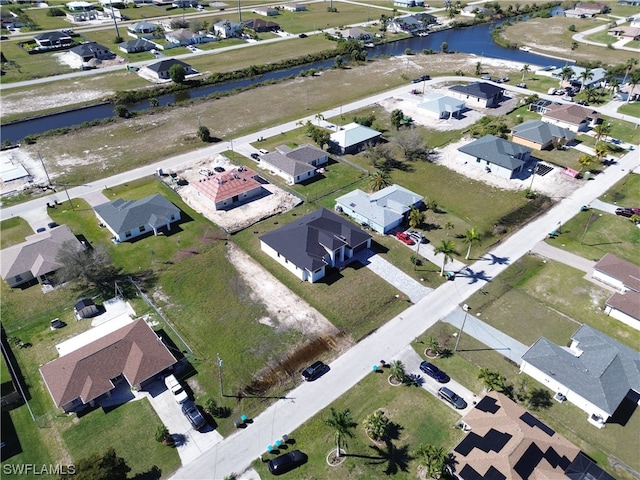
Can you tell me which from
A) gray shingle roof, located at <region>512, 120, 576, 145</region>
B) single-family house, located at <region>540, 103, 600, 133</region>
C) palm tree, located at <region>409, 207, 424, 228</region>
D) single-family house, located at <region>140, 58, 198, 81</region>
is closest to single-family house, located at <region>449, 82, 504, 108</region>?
single-family house, located at <region>540, 103, 600, 133</region>

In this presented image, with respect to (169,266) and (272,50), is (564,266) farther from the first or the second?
(272,50)

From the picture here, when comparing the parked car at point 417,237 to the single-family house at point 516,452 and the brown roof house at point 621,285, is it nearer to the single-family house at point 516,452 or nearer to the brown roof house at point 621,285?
the brown roof house at point 621,285

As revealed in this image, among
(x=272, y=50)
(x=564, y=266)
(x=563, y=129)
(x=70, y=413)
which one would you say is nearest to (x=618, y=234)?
(x=564, y=266)

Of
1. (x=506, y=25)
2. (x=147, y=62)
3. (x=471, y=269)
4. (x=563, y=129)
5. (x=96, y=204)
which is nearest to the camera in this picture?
(x=471, y=269)

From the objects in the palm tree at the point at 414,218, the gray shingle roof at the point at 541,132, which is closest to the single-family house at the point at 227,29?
the gray shingle roof at the point at 541,132

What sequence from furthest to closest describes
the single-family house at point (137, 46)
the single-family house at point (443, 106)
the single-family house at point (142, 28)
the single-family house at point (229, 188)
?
the single-family house at point (142, 28) < the single-family house at point (137, 46) < the single-family house at point (443, 106) < the single-family house at point (229, 188)

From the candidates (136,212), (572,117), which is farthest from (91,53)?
(572,117)
